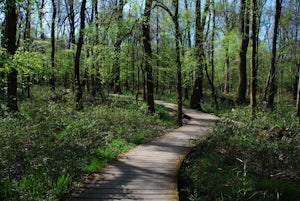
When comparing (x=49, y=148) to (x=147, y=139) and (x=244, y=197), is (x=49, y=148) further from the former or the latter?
(x=244, y=197)

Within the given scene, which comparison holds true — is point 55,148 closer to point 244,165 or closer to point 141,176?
point 141,176

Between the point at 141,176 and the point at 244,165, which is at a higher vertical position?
the point at 244,165

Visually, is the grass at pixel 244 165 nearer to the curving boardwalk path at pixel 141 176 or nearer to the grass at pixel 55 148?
the curving boardwalk path at pixel 141 176

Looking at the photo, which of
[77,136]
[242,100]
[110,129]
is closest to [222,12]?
[242,100]

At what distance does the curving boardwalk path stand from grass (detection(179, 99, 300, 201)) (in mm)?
369

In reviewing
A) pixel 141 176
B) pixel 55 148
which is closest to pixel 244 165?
pixel 141 176

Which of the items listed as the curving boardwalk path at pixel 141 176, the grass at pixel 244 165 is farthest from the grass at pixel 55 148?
the grass at pixel 244 165

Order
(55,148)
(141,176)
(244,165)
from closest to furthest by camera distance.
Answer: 1. (244,165)
2. (141,176)
3. (55,148)

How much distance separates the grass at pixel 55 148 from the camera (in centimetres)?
500

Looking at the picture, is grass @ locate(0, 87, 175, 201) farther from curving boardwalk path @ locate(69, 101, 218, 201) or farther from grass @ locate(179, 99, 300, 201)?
grass @ locate(179, 99, 300, 201)

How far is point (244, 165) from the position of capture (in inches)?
211

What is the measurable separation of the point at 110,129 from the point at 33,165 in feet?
16.0

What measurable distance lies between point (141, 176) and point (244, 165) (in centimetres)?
229

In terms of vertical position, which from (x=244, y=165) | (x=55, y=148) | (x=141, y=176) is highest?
(x=244, y=165)
